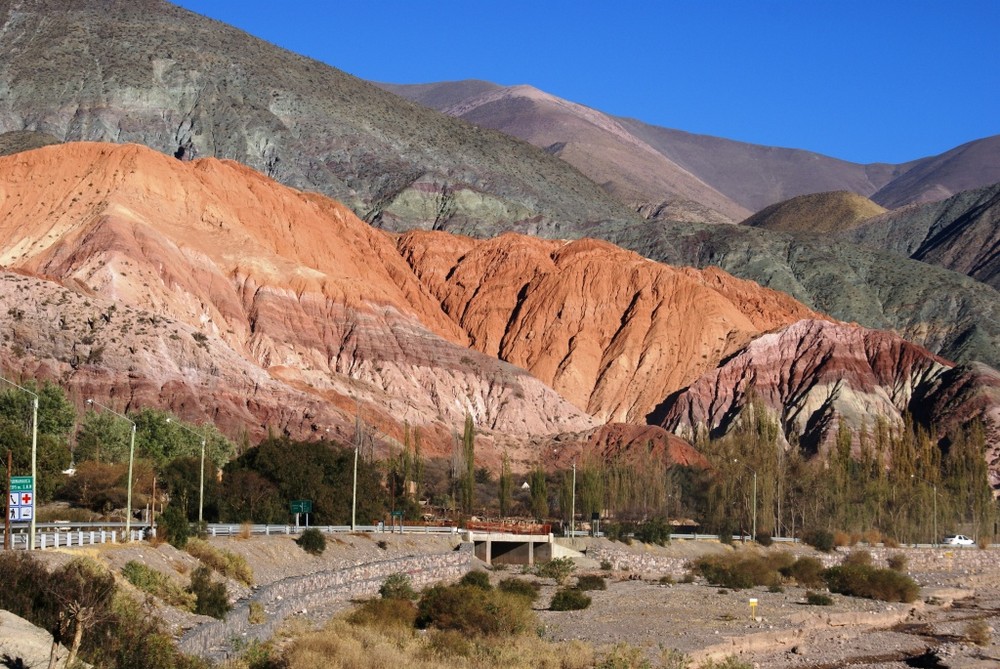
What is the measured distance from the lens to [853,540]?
101 m

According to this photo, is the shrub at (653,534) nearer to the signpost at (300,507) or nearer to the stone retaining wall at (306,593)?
the stone retaining wall at (306,593)

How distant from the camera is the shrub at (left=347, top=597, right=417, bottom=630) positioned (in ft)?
139

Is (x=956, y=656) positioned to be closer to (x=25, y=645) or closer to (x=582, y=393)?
(x=25, y=645)

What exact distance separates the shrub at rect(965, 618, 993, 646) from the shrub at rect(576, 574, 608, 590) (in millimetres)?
14991

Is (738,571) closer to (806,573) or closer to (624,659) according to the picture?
(806,573)

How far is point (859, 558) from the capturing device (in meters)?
90.2

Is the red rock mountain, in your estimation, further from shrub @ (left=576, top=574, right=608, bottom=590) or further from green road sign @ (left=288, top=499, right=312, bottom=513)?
green road sign @ (left=288, top=499, right=312, bottom=513)

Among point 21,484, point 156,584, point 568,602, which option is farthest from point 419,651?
point 568,602

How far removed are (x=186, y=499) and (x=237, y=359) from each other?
5961 centimetres

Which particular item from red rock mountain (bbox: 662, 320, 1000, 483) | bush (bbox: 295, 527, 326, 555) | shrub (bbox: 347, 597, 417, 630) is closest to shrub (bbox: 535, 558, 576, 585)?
bush (bbox: 295, 527, 326, 555)

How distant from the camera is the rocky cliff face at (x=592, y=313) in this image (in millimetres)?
167625

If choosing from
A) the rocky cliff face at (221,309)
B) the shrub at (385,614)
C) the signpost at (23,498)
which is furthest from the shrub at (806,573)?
the signpost at (23,498)

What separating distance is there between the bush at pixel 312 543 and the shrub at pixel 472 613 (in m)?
8.52

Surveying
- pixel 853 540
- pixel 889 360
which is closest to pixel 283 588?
pixel 853 540
